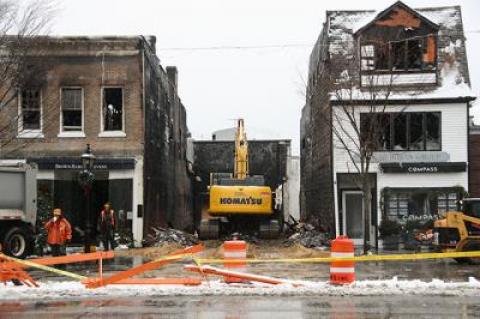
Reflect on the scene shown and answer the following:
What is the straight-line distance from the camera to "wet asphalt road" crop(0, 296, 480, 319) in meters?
10.7

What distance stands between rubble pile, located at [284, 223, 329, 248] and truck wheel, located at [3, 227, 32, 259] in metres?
10.1

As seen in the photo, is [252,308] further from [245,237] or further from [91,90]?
[91,90]

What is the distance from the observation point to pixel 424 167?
89.2ft

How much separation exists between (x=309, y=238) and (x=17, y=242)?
11173 millimetres

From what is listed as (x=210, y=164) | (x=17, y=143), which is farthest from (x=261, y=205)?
(x=210, y=164)

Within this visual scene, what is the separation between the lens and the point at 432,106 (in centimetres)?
2742

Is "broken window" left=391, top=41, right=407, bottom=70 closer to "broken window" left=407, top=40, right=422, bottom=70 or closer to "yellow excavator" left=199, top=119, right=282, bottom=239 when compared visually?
"broken window" left=407, top=40, right=422, bottom=70

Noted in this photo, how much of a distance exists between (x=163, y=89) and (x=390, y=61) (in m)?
12.7

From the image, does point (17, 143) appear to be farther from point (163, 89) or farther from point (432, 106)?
point (432, 106)

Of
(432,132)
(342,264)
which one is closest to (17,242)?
(342,264)

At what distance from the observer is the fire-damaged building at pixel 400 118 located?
27.1m

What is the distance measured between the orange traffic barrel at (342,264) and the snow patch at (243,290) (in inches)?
7.8

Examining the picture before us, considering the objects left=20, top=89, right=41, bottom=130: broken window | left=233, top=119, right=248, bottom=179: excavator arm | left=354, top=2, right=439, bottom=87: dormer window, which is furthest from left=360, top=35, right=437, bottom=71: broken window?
left=20, top=89, right=41, bottom=130: broken window

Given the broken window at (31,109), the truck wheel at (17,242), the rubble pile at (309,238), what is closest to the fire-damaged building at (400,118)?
the rubble pile at (309,238)
